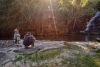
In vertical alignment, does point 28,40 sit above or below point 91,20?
below

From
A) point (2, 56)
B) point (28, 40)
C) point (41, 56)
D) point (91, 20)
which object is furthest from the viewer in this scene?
point (91, 20)

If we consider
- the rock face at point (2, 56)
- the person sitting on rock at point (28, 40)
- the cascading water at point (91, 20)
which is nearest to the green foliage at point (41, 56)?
the rock face at point (2, 56)

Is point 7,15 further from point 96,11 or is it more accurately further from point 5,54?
point 5,54

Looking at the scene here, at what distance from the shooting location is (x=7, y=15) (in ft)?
131

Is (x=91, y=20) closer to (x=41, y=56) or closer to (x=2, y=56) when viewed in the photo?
(x=2, y=56)

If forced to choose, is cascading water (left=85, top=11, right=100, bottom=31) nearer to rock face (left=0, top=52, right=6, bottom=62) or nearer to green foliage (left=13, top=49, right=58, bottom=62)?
rock face (left=0, top=52, right=6, bottom=62)

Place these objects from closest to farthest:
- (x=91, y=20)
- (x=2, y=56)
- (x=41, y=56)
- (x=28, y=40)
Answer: (x=41, y=56), (x=2, y=56), (x=28, y=40), (x=91, y=20)

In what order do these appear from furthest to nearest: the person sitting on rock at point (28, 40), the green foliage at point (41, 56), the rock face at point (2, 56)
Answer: the person sitting on rock at point (28, 40), the rock face at point (2, 56), the green foliage at point (41, 56)

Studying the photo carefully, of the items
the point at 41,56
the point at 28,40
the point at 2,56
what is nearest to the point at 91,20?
the point at 28,40

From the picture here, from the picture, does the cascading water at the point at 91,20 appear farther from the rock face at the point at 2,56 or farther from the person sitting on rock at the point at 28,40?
the rock face at the point at 2,56

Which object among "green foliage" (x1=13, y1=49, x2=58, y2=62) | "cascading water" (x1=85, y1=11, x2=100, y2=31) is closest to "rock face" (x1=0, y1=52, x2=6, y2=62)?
"green foliage" (x1=13, y1=49, x2=58, y2=62)

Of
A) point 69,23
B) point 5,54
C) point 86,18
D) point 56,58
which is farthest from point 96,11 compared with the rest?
point 56,58

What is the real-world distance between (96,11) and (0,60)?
26.1 meters

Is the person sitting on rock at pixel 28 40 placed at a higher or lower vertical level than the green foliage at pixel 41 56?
higher
